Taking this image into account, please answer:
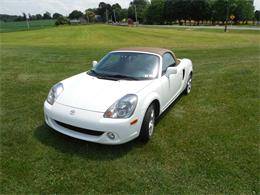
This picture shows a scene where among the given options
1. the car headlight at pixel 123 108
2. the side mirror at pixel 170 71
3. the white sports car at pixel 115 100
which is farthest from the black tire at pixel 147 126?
the side mirror at pixel 170 71

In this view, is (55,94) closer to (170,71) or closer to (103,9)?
(170,71)

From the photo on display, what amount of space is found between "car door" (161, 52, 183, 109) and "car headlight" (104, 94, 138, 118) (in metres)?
0.96

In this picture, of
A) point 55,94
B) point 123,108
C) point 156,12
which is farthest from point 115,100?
point 156,12

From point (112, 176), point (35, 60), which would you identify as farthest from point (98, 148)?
point (35, 60)

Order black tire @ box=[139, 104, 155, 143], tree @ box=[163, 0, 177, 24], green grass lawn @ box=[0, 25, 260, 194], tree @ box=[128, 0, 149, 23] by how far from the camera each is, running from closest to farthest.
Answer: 1. green grass lawn @ box=[0, 25, 260, 194]
2. black tire @ box=[139, 104, 155, 143]
3. tree @ box=[163, 0, 177, 24]
4. tree @ box=[128, 0, 149, 23]

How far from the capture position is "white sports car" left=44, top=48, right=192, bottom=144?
3.18 metres

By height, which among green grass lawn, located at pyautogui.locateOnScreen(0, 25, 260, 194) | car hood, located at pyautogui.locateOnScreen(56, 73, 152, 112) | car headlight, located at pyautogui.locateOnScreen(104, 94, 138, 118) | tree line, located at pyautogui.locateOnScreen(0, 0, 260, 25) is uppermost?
tree line, located at pyautogui.locateOnScreen(0, 0, 260, 25)

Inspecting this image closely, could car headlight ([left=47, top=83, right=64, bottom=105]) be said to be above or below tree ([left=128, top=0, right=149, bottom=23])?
below

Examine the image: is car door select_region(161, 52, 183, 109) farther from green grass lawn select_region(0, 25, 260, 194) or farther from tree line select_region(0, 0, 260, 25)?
tree line select_region(0, 0, 260, 25)

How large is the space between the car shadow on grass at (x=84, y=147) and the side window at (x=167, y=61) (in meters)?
1.60

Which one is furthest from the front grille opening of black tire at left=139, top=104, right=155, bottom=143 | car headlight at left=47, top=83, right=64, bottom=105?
black tire at left=139, top=104, right=155, bottom=143

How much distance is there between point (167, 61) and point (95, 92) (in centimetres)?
198

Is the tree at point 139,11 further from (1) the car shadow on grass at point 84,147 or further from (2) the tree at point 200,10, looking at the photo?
(1) the car shadow on grass at point 84,147

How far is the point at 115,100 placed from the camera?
334 cm
